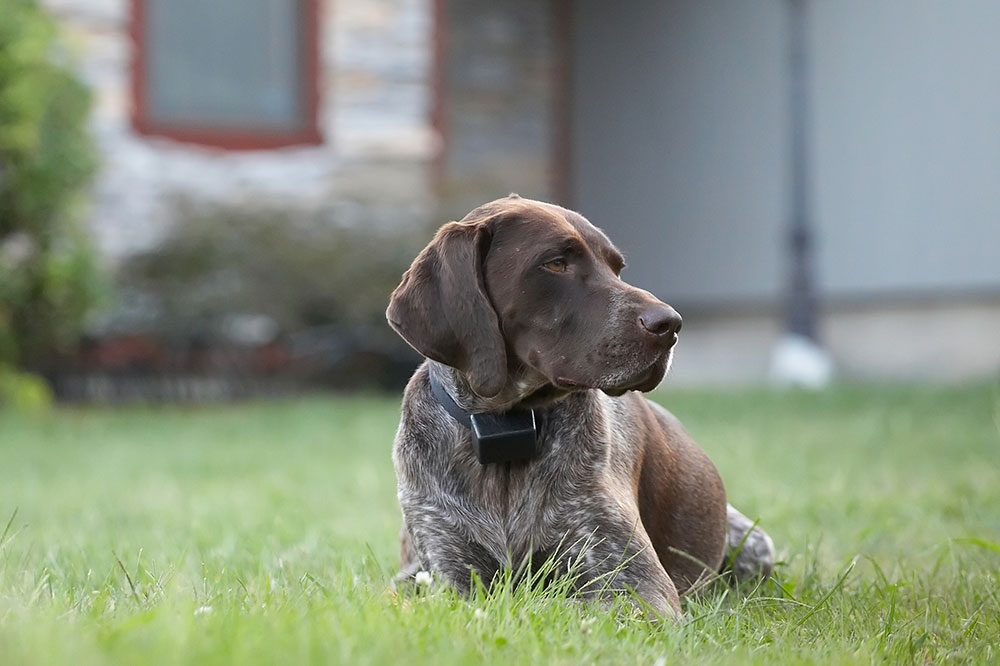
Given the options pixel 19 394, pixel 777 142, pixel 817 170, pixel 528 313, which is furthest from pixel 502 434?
pixel 777 142

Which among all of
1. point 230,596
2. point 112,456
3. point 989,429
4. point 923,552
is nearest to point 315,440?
point 112,456

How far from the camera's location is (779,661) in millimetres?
2605

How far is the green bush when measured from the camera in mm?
9703

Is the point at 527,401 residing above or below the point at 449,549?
above

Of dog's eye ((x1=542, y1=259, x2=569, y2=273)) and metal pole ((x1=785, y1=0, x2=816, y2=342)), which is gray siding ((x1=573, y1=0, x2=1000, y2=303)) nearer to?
metal pole ((x1=785, y1=0, x2=816, y2=342))

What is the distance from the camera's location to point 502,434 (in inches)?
131

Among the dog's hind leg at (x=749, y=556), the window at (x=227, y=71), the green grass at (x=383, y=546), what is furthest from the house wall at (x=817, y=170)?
the dog's hind leg at (x=749, y=556)

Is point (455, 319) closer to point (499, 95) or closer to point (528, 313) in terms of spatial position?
point (528, 313)

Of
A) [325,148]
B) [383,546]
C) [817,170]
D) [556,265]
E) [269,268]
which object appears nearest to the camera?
[556,265]

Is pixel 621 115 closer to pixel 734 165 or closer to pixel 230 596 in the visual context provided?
pixel 734 165

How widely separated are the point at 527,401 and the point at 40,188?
7604mm

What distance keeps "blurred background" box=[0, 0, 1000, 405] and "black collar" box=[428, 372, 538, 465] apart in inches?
302

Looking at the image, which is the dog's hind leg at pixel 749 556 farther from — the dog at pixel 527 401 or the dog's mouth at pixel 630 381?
the dog's mouth at pixel 630 381

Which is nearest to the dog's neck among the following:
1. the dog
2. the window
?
the dog
